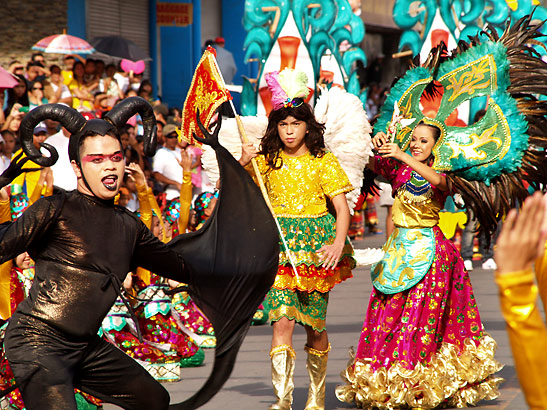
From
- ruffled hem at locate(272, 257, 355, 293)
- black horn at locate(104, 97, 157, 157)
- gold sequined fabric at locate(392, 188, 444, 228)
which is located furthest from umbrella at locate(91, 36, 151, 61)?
black horn at locate(104, 97, 157, 157)

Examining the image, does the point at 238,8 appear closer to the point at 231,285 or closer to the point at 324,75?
the point at 324,75

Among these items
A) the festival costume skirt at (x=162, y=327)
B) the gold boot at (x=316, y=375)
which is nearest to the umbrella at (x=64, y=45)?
the festival costume skirt at (x=162, y=327)

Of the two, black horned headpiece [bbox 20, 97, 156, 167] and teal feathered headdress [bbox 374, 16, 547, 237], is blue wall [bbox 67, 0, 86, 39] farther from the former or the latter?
black horned headpiece [bbox 20, 97, 156, 167]

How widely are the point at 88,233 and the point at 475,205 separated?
2.95 meters

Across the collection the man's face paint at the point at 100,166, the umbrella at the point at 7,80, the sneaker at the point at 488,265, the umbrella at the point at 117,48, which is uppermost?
the man's face paint at the point at 100,166

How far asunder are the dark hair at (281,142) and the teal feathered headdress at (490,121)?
0.50 m

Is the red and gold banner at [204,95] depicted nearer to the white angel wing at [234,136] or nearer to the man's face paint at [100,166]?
the white angel wing at [234,136]

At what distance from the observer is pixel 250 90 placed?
10797 mm

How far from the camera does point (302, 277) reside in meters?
5.76

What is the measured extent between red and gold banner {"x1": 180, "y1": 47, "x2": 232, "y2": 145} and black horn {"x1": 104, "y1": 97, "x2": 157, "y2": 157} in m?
0.86

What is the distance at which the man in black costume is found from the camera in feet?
12.6

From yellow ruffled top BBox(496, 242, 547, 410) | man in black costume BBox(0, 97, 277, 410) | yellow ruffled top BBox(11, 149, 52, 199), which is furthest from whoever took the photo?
yellow ruffled top BBox(11, 149, 52, 199)

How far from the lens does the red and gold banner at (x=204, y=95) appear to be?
526 centimetres

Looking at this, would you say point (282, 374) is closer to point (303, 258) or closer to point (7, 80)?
point (303, 258)
